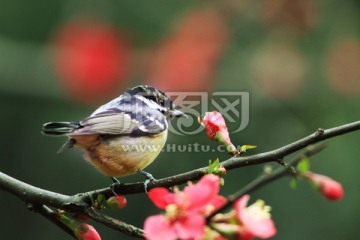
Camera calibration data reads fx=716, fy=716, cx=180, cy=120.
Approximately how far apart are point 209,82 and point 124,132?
1.85 metres

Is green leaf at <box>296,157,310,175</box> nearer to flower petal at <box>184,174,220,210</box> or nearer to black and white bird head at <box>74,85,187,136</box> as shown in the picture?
flower petal at <box>184,174,220,210</box>

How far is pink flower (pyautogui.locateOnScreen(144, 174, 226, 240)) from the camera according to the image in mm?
1666

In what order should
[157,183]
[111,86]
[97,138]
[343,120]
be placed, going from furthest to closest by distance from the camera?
[111,86], [343,120], [97,138], [157,183]

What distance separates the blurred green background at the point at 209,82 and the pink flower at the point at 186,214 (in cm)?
269

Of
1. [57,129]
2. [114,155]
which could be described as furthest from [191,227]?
[114,155]

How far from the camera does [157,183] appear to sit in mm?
1979

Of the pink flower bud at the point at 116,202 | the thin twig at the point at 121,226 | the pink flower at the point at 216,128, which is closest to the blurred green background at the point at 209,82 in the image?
the pink flower at the point at 216,128

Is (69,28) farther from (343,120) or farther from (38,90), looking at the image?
(343,120)

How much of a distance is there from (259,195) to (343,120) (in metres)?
0.72

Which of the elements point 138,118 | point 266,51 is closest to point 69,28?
point 266,51

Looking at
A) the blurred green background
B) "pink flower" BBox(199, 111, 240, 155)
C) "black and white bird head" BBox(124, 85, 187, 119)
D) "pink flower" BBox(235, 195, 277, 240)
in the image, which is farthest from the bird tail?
the blurred green background

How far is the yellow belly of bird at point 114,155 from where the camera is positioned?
2811 mm

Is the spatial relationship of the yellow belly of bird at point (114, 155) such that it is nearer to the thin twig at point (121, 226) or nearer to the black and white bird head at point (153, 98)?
the black and white bird head at point (153, 98)

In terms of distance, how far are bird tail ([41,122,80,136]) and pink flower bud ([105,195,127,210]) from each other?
424 millimetres
